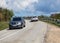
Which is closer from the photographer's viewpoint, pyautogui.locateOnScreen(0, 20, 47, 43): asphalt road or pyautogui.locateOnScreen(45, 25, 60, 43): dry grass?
pyautogui.locateOnScreen(45, 25, 60, 43): dry grass

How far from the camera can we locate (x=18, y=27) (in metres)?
33.0

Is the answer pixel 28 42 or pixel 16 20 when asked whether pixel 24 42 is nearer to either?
pixel 28 42

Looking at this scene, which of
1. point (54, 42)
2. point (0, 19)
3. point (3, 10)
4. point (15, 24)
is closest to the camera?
point (54, 42)

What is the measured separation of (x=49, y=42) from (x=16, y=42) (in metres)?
2.30

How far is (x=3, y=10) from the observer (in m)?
66.8

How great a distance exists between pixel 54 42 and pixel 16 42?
265 cm

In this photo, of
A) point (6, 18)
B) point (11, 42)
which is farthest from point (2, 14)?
point (11, 42)

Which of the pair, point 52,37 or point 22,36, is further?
point 22,36

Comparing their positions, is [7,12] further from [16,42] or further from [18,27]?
[16,42]

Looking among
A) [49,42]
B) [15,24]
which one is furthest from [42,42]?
[15,24]

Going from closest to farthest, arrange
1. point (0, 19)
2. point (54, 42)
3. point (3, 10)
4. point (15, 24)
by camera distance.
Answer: point (54, 42)
point (15, 24)
point (0, 19)
point (3, 10)

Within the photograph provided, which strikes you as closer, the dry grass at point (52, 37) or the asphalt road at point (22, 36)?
the dry grass at point (52, 37)

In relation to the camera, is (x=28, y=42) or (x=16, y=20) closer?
(x=28, y=42)

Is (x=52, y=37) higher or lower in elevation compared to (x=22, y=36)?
higher
